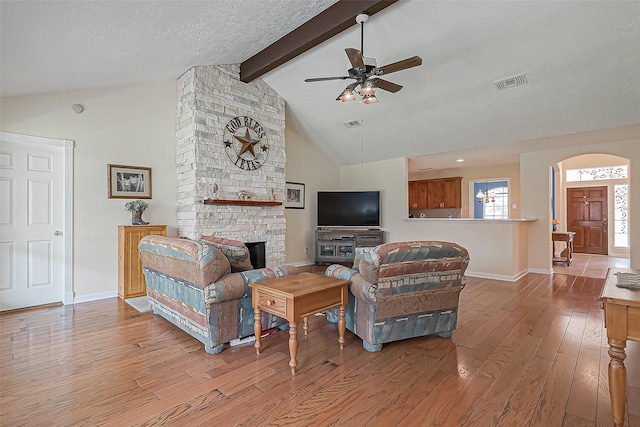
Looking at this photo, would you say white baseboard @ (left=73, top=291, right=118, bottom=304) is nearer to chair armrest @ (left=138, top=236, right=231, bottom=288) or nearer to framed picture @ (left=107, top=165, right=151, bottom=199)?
framed picture @ (left=107, top=165, right=151, bottom=199)

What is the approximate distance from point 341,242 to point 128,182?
412 cm

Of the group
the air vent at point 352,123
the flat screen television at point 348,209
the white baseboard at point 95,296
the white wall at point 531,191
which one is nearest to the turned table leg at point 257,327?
the white baseboard at point 95,296

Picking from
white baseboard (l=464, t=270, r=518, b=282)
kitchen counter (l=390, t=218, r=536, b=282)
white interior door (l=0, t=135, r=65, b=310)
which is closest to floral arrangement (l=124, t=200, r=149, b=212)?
white interior door (l=0, t=135, r=65, b=310)

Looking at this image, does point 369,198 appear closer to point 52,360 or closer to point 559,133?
point 559,133

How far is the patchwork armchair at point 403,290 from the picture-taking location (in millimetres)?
2484

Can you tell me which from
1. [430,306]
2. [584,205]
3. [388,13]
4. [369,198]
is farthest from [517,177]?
[430,306]

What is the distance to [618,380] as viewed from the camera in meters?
1.60

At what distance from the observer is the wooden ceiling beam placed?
11.5 ft

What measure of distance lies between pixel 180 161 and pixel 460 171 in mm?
7525

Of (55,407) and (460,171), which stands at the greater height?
(460,171)

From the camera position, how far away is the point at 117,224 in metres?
4.47

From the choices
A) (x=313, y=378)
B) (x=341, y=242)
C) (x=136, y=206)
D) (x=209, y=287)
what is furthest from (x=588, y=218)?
(x=136, y=206)

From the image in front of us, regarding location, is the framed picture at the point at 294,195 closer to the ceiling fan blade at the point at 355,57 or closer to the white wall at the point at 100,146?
the white wall at the point at 100,146

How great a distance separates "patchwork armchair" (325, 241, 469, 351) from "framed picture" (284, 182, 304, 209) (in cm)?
404
